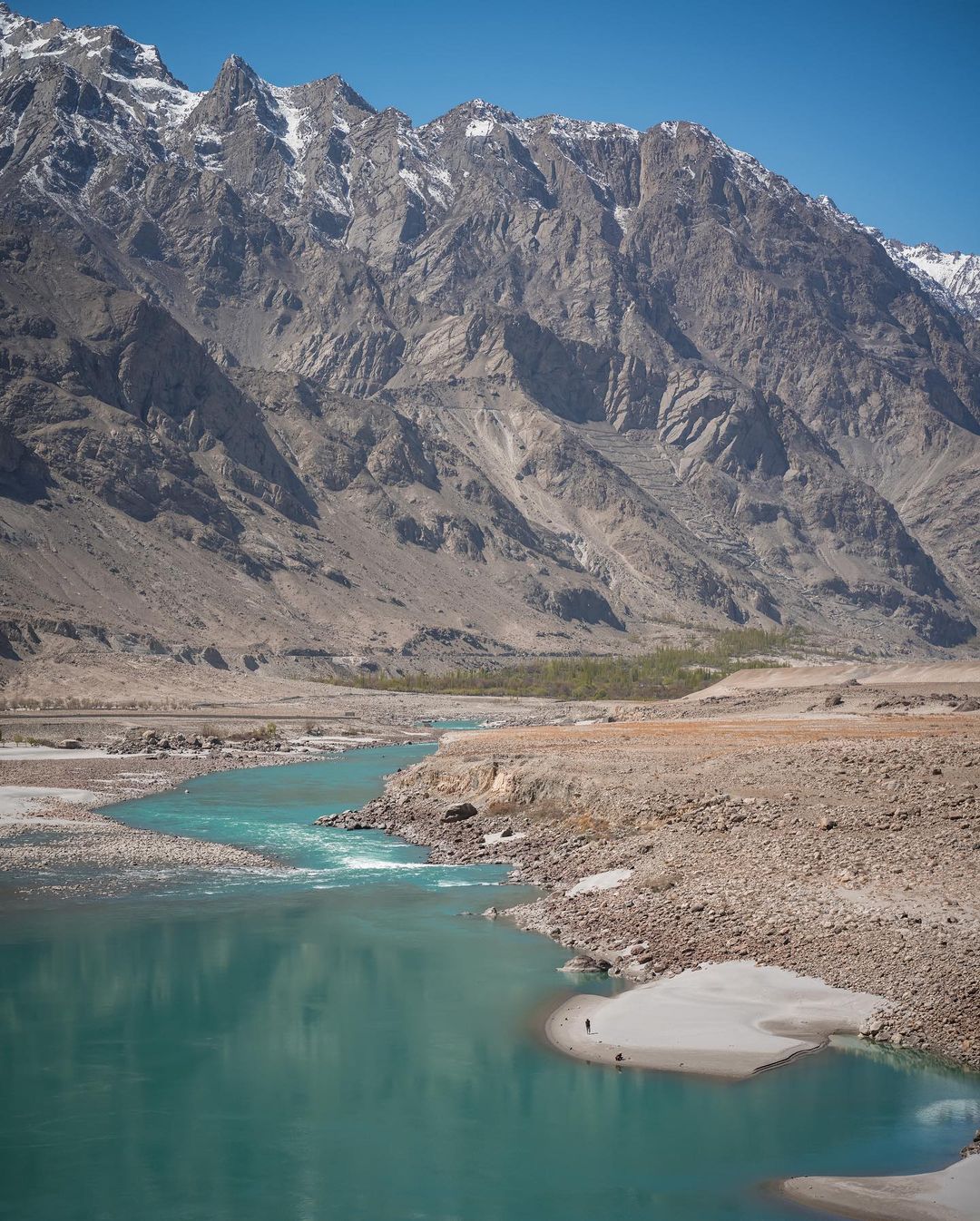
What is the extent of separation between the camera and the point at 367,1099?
78.1 ft

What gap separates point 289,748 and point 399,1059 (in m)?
71.9

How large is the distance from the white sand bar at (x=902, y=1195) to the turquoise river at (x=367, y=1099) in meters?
0.55

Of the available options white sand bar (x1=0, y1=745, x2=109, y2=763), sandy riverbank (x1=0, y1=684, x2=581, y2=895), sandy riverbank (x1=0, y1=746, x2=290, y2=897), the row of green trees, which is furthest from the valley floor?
the row of green trees

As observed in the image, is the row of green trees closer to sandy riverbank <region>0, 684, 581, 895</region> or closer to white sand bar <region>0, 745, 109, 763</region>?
sandy riverbank <region>0, 684, 581, 895</region>

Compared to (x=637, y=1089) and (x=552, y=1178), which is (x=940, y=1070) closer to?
(x=637, y=1089)

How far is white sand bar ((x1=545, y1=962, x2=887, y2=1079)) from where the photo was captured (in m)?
24.7

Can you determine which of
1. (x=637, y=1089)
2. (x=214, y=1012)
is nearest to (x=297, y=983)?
(x=214, y=1012)

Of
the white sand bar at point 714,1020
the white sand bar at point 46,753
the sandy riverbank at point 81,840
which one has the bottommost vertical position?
the white sand bar at point 714,1020

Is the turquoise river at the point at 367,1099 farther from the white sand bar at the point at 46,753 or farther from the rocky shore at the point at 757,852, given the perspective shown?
the white sand bar at the point at 46,753

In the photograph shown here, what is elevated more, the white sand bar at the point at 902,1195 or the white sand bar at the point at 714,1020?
the white sand bar at the point at 714,1020

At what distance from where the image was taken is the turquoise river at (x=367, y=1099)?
20.1m

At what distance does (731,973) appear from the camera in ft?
92.6

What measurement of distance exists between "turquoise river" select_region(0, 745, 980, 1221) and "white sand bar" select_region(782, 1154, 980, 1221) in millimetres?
547

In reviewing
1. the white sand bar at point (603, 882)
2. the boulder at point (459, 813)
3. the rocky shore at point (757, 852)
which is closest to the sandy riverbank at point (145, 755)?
the boulder at point (459, 813)
